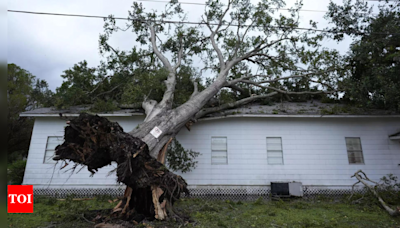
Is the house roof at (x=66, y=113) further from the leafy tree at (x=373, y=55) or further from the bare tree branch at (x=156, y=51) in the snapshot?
the leafy tree at (x=373, y=55)

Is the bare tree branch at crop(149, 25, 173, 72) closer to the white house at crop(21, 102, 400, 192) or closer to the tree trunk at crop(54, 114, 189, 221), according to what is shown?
the white house at crop(21, 102, 400, 192)

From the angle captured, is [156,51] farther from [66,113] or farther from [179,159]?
[179,159]

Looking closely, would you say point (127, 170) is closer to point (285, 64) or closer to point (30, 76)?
point (285, 64)

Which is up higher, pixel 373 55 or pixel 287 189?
pixel 373 55

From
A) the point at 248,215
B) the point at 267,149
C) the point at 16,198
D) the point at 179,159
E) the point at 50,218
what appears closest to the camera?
the point at 16,198

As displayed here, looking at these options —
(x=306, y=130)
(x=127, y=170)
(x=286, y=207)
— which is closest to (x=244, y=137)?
(x=306, y=130)

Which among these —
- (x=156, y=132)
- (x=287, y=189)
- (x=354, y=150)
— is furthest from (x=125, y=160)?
(x=354, y=150)

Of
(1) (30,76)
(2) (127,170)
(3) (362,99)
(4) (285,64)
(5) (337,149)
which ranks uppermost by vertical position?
(1) (30,76)

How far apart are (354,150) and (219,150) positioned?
5782 mm

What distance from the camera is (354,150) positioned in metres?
10.3

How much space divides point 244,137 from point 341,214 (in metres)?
4.49

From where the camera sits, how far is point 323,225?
560 centimetres

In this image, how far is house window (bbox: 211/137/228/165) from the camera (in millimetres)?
10102

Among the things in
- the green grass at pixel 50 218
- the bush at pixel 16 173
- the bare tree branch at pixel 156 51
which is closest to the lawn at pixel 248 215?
the green grass at pixel 50 218
